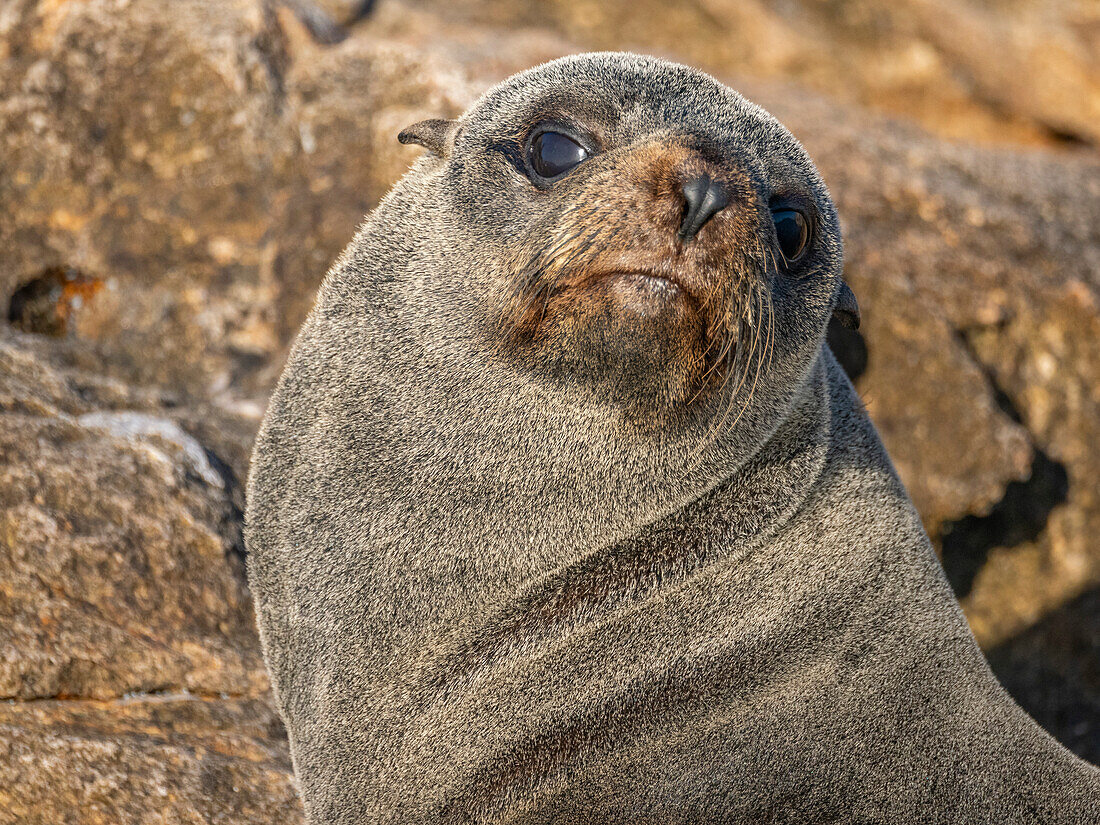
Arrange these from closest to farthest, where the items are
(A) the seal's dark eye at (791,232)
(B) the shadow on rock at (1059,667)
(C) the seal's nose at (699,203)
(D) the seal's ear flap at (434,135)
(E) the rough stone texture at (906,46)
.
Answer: (C) the seal's nose at (699,203) < (A) the seal's dark eye at (791,232) < (D) the seal's ear flap at (434,135) < (B) the shadow on rock at (1059,667) < (E) the rough stone texture at (906,46)

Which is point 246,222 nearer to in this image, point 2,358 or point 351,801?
point 2,358

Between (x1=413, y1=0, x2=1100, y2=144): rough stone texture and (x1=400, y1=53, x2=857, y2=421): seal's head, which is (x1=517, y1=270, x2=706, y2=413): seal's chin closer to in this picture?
(x1=400, y1=53, x2=857, y2=421): seal's head

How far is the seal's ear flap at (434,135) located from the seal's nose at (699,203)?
1.12 metres

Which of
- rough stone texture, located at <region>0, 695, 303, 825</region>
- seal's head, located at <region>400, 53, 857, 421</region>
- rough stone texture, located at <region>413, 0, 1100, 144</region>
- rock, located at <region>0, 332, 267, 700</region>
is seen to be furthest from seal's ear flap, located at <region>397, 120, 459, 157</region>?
rough stone texture, located at <region>413, 0, 1100, 144</region>

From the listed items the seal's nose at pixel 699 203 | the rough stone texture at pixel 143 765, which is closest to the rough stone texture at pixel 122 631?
the rough stone texture at pixel 143 765

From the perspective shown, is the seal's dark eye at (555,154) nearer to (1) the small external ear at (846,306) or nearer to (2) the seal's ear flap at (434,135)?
(2) the seal's ear flap at (434,135)

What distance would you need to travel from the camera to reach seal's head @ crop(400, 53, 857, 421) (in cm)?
285

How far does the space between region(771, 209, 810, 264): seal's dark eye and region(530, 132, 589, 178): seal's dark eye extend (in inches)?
26.3

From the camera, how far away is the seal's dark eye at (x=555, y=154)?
10.3 feet

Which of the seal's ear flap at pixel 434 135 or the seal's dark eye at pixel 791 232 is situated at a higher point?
the seal's ear flap at pixel 434 135

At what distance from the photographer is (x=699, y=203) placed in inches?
109

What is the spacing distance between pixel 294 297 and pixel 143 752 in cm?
309

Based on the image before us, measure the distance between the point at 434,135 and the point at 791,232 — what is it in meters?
1.32

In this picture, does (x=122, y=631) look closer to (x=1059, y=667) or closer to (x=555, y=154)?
(x=555, y=154)
